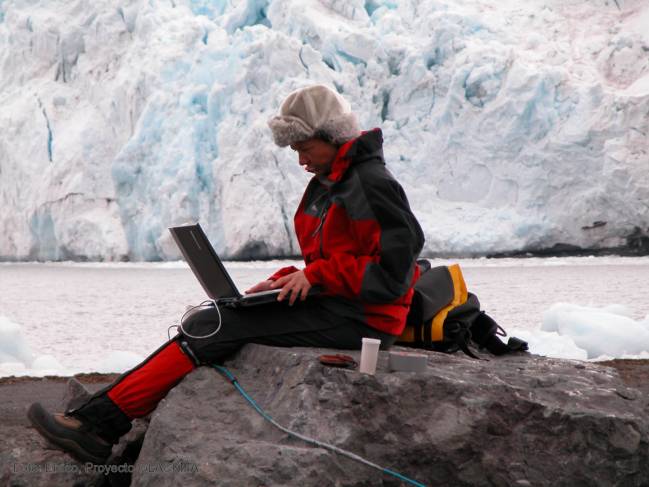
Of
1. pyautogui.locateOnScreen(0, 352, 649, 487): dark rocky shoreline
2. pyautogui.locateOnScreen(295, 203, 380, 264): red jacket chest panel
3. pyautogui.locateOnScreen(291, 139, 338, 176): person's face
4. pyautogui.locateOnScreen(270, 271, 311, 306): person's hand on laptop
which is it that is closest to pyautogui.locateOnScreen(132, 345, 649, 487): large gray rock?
pyautogui.locateOnScreen(0, 352, 649, 487): dark rocky shoreline

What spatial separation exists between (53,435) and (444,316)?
3.49 feet

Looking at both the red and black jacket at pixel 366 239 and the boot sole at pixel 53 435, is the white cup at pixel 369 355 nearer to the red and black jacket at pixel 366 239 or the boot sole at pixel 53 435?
the red and black jacket at pixel 366 239

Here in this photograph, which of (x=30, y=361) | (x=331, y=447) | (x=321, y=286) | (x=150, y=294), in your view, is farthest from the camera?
(x=150, y=294)

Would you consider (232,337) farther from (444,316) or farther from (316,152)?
(444,316)

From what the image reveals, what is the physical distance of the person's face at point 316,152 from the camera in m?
1.87

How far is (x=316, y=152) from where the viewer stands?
1884mm

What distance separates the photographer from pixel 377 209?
5.74 feet

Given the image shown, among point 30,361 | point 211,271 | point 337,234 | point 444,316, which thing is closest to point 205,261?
point 211,271

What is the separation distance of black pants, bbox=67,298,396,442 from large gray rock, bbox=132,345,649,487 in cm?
7

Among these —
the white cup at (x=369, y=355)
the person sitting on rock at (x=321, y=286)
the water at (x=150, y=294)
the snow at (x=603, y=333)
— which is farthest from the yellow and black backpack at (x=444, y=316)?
the water at (x=150, y=294)

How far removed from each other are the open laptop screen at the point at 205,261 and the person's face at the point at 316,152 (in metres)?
0.31

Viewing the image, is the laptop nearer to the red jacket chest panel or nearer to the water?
the red jacket chest panel

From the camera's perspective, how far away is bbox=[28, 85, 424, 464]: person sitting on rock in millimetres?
1758

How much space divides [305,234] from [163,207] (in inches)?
418
